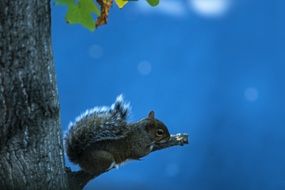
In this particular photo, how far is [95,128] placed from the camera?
327 centimetres

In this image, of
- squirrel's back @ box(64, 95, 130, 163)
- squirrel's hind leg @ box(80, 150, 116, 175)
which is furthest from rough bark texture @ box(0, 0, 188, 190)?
squirrel's back @ box(64, 95, 130, 163)

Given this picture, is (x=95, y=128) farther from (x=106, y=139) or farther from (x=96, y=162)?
(x=96, y=162)

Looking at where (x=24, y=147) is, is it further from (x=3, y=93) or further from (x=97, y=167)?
(x=97, y=167)

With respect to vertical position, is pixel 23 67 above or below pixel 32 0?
below

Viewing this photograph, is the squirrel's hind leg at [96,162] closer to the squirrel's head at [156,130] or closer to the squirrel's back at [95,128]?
the squirrel's back at [95,128]

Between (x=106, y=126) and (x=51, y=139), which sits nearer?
(x=51, y=139)

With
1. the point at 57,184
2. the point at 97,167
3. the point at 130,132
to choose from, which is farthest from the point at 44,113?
the point at 130,132

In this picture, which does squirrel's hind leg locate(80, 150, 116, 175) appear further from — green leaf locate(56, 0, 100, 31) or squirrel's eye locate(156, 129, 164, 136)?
green leaf locate(56, 0, 100, 31)

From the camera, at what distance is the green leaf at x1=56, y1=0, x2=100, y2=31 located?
2.61 metres

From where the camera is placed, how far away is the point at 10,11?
2.46 m

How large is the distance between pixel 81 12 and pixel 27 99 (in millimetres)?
431

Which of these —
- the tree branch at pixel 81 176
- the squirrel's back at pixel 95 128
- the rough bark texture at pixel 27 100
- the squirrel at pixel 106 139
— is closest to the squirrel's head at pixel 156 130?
the squirrel at pixel 106 139

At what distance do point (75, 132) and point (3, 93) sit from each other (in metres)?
0.80

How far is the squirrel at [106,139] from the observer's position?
3.15m
